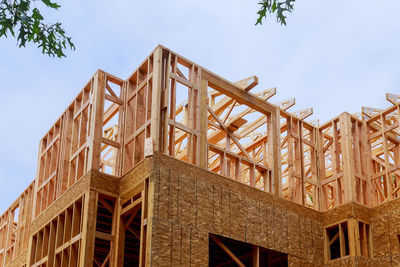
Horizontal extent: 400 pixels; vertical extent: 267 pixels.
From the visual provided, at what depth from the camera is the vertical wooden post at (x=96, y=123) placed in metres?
21.9

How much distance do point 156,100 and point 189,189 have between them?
3104 millimetres

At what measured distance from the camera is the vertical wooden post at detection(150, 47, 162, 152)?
2050 centimetres

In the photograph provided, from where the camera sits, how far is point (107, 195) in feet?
70.2

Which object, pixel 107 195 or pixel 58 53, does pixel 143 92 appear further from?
pixel 58 53

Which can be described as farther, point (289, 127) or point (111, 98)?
point (289, 127)

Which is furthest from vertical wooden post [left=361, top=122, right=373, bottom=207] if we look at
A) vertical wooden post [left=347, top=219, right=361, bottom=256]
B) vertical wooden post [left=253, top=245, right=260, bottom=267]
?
vertical wooden post [left=253, top=245, right=260, bottom=267]

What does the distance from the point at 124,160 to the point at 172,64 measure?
3749 millimetres

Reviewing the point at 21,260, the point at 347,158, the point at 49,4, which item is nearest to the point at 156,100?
the point at 347,158

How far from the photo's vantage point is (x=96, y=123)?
22594 millimetres

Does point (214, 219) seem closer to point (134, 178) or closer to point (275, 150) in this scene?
point (134, 178)

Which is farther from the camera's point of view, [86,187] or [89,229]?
[86,187]

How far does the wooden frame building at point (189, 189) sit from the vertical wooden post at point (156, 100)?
4 cm

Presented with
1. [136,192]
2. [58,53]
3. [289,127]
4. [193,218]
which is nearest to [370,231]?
[289,127]

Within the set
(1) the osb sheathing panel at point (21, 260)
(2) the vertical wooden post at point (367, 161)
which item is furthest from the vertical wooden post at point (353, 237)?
(1) the osb sheathing panel at point (21, 260)
